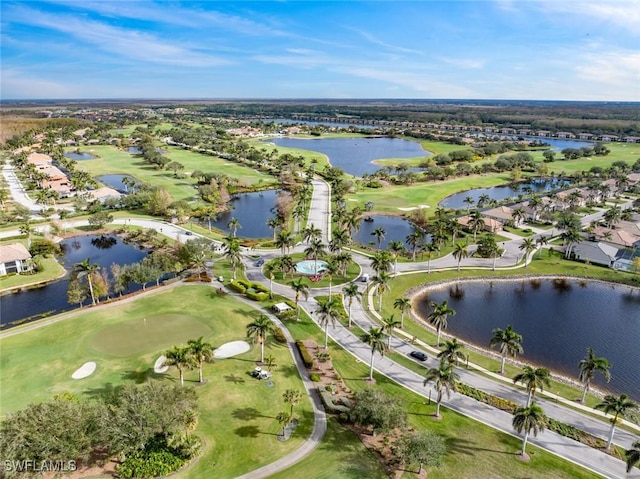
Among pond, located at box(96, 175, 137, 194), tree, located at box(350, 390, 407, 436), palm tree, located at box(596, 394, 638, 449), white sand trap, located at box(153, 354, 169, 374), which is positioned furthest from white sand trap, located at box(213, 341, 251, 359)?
pond, located at box(96, 175, 137, 194)

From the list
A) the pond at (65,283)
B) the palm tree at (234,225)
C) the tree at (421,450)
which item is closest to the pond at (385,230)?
the palm tree at (234,225)

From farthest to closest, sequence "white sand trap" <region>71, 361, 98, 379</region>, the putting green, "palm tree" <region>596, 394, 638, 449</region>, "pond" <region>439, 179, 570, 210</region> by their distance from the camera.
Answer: "pond" <region>439, 179, 570, 210</region> → the putting green → "white sand trap" <region>71, 361, 98, 379</region> → "palm tree" <region>596, 394, 638, 449</region>

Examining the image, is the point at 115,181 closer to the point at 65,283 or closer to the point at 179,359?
the point at 65,283

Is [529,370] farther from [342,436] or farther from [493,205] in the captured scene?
[493,205]

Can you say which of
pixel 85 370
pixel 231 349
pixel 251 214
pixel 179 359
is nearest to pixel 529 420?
pixel 179 359

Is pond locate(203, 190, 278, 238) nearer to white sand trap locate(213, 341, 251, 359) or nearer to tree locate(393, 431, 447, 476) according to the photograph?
white sand trap locate(213, 341, 251, 359)

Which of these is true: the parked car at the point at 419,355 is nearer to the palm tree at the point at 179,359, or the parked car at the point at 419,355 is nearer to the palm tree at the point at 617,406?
the palm tree at the point at 617,406

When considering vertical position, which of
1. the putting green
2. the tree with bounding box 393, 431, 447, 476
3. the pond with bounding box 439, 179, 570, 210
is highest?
the pond with bounding box 439, 179, 570, 210
